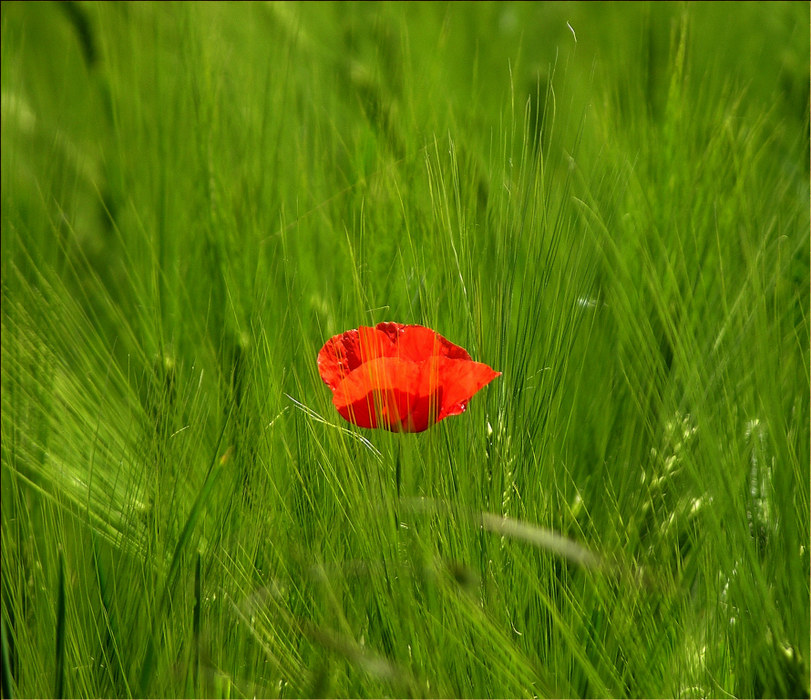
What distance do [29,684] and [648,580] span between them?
305 millimetres

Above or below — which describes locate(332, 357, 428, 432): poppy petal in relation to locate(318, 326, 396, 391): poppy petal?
below

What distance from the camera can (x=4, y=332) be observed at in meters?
0.60

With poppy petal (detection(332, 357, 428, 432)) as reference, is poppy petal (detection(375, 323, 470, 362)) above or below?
above

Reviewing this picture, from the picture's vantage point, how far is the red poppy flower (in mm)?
390

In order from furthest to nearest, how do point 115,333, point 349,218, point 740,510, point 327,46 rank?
1. point 327,46
2. point 115,333
3. point 349,218
4. point 740,510

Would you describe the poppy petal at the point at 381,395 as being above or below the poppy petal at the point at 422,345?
below

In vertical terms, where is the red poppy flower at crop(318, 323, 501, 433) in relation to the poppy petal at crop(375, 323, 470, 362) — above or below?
below

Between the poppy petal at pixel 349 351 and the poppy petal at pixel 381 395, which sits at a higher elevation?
the poppy petal at pixel 349 351

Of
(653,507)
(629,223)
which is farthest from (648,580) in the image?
(629,223)

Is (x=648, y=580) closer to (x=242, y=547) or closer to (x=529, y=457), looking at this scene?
(x=529, y=457)

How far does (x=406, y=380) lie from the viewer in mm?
402

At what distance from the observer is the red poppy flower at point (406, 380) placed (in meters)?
0.39

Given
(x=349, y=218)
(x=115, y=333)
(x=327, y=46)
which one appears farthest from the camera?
(x=327, y=46)

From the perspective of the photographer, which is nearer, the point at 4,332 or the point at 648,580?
the point at 648,580
